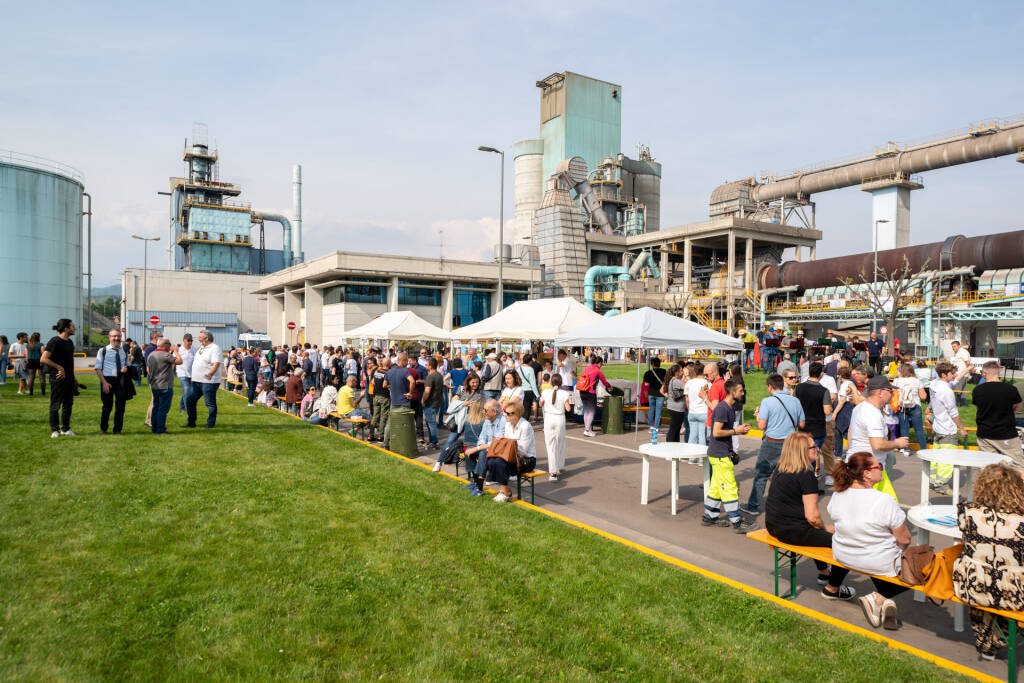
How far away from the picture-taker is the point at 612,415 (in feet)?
47.0

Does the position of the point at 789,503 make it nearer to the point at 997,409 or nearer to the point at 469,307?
the point at 997,409

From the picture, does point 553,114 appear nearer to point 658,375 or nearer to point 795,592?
point 658,375

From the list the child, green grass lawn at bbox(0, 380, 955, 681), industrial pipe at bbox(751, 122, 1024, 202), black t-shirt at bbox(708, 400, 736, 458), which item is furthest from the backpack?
industrial pipe at bbox(751, 122, 1024, 202)

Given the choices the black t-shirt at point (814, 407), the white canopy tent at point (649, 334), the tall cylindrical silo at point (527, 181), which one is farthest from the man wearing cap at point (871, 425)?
the tall cylindrical silo at point (527, 181)

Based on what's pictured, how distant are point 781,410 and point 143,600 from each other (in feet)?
22.9

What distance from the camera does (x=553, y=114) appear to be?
76.5 m

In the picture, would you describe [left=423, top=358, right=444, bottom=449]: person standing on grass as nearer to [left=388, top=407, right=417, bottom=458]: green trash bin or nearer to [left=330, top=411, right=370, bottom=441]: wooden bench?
[left=388, top=407, right=417, bottom=458]: green trash bin

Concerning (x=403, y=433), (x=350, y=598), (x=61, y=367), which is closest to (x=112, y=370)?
(x=61, y=367)

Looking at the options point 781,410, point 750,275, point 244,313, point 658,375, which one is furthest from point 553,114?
point 781,410

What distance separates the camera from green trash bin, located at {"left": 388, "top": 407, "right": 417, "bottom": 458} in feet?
37.9

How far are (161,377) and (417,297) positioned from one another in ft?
126

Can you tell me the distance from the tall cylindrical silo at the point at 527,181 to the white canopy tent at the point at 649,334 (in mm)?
64834

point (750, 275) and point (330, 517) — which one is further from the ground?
point (750, 275)

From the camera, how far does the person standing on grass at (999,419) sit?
26.6ft
